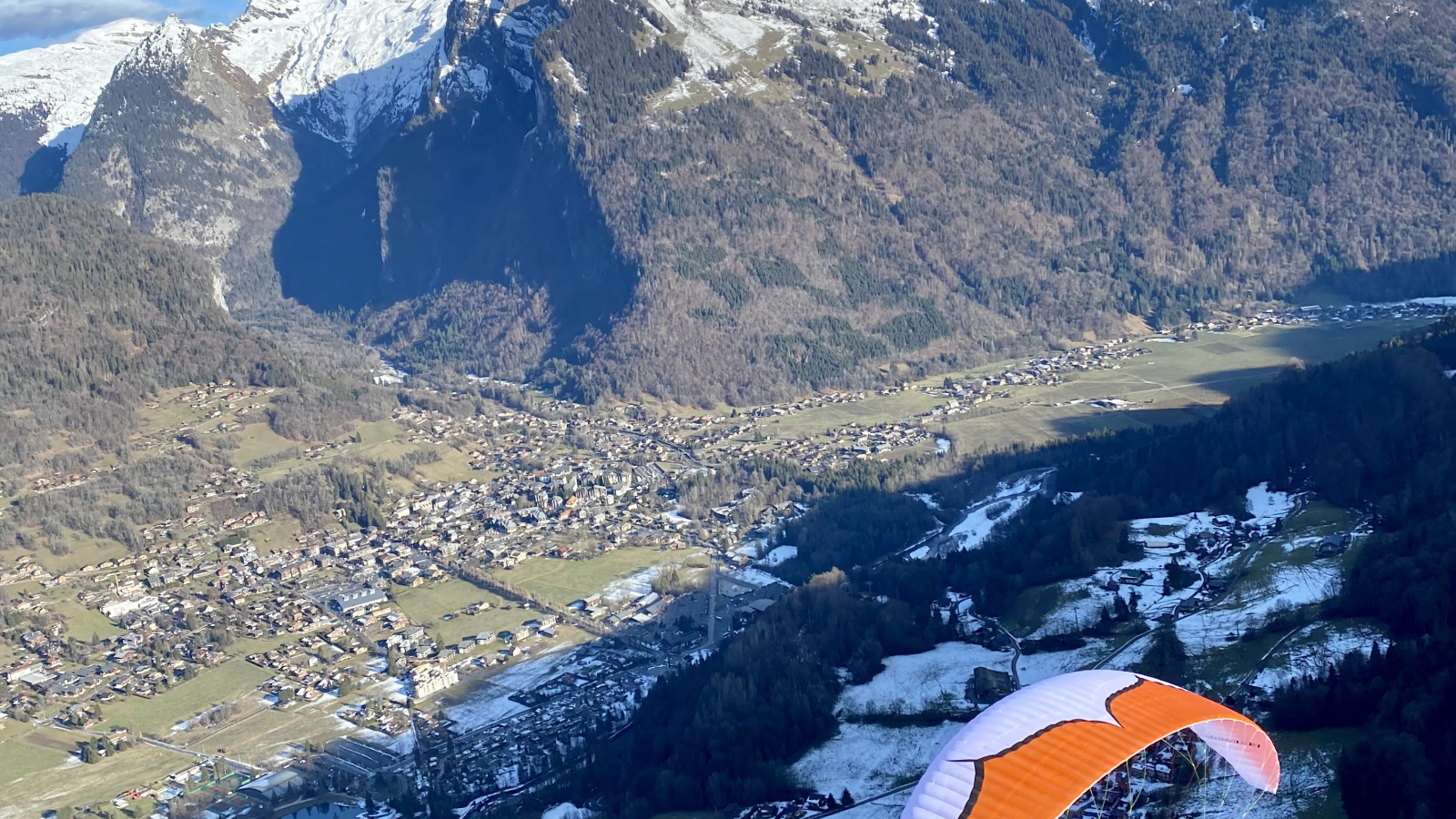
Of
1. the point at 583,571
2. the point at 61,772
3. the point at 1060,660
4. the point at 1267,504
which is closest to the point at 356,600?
the point at 583,571

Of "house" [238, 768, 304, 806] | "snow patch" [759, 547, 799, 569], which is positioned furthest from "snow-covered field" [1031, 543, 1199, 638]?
"house" [238, 768, 304, 806]

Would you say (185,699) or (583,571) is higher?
(583,571)

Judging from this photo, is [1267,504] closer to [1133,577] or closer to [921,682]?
[1133,577]

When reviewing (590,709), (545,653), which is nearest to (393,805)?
(590,709)

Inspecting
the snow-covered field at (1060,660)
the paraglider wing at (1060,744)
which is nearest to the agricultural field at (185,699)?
the snow-covered field at (1060,660)

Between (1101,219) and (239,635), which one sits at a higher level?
(1101,219)

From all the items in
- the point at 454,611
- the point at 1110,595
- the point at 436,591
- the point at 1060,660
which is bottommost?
the point at 436,591

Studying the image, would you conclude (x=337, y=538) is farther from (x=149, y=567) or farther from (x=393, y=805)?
(x=393, y=805)
